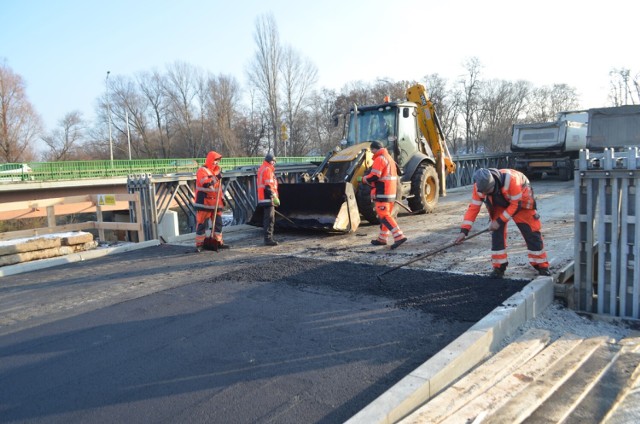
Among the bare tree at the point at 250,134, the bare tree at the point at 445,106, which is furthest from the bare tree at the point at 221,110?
the bare tree at the point at 445,106

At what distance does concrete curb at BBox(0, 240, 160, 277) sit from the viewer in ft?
24.7

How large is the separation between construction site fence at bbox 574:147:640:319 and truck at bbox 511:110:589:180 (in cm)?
1686

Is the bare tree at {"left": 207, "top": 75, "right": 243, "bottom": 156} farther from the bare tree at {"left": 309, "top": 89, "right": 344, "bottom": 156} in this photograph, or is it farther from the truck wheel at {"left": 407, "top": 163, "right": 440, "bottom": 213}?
the truck wheel at {"left": 407, "top": 163, "right": 440, "bottom": 213}

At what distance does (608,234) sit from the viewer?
4.61 m

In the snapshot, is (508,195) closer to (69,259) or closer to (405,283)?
(405,283)

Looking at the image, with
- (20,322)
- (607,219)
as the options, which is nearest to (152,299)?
(20,322)

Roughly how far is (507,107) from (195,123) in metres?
39.0

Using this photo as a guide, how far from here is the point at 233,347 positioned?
13.5 ft

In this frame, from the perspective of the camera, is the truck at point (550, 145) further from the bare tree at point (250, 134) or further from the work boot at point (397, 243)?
the bare tree at point (250, 134)

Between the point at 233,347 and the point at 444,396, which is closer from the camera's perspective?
the point at 444,396

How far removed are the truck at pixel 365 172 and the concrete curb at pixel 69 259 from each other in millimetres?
2332

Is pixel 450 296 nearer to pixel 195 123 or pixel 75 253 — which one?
pixel 75 253

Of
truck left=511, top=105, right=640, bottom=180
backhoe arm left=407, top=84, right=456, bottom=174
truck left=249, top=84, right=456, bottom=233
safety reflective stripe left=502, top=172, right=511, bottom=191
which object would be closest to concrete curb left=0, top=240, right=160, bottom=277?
truck left=249, top=84, right=456, bottom=233

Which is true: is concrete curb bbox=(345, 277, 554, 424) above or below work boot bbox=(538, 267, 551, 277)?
below
